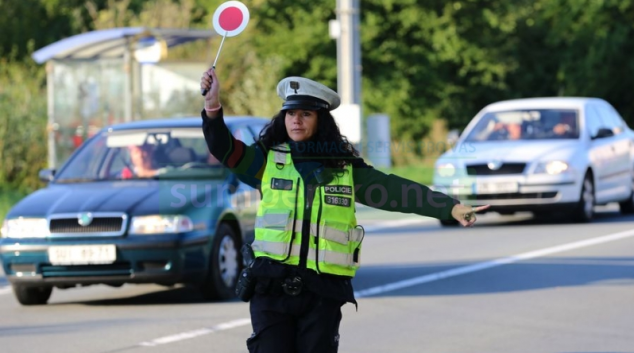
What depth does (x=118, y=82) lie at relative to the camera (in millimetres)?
23906

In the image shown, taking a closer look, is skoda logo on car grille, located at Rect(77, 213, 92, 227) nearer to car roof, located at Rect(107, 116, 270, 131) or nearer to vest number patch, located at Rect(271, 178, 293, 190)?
car roof, located at Rect(107, 116, 270, 131)

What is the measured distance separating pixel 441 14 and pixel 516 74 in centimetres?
880

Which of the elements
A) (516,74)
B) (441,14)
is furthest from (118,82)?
(516,74)

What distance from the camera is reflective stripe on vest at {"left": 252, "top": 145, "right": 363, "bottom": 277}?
5465mm

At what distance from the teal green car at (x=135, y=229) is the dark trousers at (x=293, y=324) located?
195 inches

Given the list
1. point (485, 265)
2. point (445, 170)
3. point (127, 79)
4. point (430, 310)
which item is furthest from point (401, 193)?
point (127, 79)

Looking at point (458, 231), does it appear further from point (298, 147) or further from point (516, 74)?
point (516, 74)

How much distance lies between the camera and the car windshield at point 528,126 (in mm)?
17984

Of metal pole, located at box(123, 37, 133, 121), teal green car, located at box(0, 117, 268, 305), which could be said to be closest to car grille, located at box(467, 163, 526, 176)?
teal green car, located at box(0, 117, 268, 305)

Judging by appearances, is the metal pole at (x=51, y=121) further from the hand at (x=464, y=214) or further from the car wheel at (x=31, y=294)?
the hand at (x=464, y=214)

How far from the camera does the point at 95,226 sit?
33.8 feet

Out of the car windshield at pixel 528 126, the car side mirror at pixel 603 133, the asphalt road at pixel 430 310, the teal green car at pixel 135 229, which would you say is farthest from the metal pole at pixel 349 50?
the teal green car at pixel 135 229

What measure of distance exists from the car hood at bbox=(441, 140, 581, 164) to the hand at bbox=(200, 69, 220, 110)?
11904 millimetres

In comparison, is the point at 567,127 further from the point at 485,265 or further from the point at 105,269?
the point at 105,269
